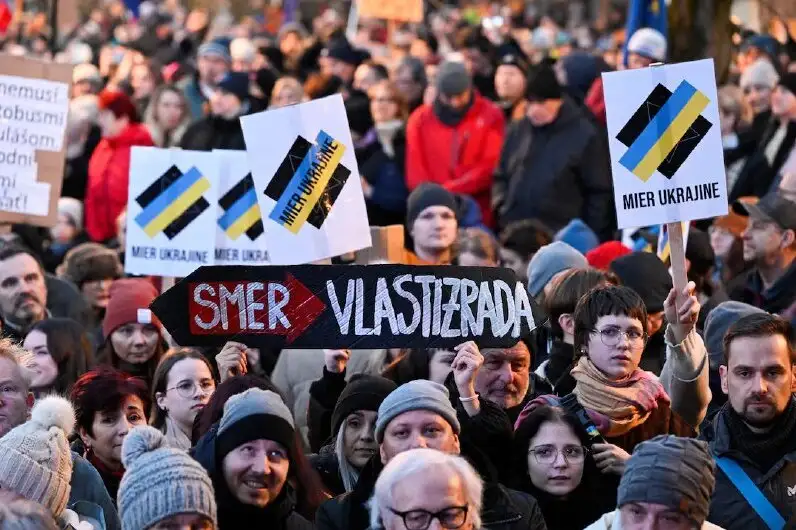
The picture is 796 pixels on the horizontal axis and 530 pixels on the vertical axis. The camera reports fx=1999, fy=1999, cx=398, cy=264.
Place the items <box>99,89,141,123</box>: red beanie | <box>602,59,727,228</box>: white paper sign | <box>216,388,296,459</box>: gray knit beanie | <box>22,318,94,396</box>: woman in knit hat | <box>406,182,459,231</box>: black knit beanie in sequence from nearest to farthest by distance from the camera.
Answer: <box>216,388,296,459</box>: gray knit beanie, <box>602,59,727,228</box>: white paper sign, <box>22,318,94,396</box>: woman in knit hat, <box>406,182,459,231</box>: black knit beanie, <box>99,89,141,123</box>: red beanie

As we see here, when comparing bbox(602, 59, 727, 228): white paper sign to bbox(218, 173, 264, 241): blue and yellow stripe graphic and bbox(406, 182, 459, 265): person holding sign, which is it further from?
bbox(406, 182, 459, 265): person holding sign

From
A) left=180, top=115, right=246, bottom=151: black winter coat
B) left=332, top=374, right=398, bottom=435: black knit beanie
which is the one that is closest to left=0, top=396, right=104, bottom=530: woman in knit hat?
left=332, top=374, right=398, bottom=435: black knit beanie

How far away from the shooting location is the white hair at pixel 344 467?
7.37 meters

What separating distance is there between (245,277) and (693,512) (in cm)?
193

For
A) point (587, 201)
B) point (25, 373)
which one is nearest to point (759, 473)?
point (25, 373)

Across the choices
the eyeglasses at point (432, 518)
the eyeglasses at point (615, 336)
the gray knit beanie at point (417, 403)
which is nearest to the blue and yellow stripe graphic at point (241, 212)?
the eyeglasses at point (615, 336)

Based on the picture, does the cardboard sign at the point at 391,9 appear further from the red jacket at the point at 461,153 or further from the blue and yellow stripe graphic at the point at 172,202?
the blue and yellow stripe graphic at the point at 172,202

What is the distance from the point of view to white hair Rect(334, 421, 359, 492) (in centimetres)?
737

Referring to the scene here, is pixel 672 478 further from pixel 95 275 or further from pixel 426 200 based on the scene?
pixel 95 275

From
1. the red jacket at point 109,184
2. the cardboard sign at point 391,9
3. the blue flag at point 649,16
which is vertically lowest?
the red jacket at point 109,184

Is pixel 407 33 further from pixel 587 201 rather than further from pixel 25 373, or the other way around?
pixel 25 373

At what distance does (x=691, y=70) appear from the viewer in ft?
25.6

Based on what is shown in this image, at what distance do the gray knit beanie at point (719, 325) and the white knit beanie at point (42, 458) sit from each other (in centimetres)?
313

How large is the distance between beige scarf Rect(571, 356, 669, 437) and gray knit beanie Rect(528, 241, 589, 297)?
1981mm
